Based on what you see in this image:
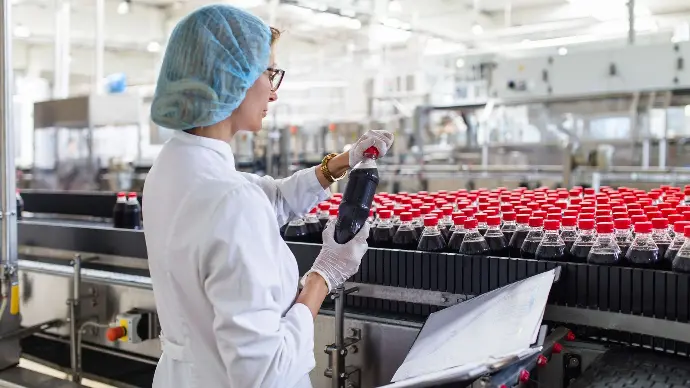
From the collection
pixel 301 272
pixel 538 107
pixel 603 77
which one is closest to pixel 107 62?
pixel 538 107

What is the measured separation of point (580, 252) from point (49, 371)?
6.21ft

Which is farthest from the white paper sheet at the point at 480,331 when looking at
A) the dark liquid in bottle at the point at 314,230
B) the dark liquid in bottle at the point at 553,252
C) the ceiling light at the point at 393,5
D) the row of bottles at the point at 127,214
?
the ceiling light at the point at 393,5

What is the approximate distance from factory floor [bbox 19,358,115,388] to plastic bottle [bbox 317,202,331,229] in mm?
938

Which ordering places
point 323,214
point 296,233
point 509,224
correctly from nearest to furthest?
point 509,224 → point 296,233 → point 323,214

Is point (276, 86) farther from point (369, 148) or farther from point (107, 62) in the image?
point (107, 62)

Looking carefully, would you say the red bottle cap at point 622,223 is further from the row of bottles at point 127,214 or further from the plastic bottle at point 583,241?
the row of bottles at point 127,214

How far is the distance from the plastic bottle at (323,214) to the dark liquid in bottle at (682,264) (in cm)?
89

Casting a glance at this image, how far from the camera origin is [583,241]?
1328 mm

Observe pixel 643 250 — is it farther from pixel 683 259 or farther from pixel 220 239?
pixel 220 239

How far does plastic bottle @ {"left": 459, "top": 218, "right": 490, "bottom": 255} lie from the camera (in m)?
1.40

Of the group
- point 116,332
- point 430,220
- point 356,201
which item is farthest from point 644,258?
point 116,332

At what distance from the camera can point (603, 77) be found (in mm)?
4945

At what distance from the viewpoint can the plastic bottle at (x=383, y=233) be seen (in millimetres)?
1593

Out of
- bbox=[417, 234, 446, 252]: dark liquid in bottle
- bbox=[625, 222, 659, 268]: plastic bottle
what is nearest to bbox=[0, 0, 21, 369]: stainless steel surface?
bbox=[417, 234, 446, 252]: dark liquid in bottle
